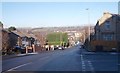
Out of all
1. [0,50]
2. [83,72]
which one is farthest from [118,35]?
[83,72]

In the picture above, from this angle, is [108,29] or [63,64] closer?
[63,64]

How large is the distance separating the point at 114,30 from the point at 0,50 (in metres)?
31.2

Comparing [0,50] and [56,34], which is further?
[56,34]

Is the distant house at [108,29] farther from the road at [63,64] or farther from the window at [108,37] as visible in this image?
the road at [63,64]

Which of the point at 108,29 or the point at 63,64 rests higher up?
the point at 108,29

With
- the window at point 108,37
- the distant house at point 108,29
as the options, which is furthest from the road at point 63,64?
the window at point 108,37

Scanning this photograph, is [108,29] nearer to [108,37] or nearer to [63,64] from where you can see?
[108,37]

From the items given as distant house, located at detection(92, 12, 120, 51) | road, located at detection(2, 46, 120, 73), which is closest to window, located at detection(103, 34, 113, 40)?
distant house, located at detection(92, 12, 120, 51)

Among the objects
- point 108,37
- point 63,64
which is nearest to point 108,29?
point 108,37

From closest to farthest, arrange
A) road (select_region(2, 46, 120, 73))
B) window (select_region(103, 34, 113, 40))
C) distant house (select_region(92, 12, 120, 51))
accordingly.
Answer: road (select_region(2, 46, 120, 73))
distant house (select_region(92, 12, 120, 51))
window (select_region(103, 34, 113, 40))

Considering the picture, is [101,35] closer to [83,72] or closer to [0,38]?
[0,38]

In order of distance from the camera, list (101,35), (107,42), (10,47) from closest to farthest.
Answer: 1. (10,47)
2. (107,42)
3. (101,35)

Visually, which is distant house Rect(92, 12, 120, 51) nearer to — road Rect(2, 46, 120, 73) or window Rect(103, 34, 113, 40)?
window Rect(103, 34, 113, 40)

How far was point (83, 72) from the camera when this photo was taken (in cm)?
2077
